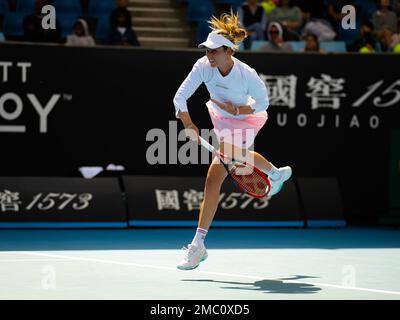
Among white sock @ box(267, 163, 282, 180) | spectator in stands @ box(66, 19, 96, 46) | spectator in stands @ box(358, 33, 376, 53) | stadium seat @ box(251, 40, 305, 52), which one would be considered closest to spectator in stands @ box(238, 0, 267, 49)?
stadium seat @ box(251, 40, 305, 52)

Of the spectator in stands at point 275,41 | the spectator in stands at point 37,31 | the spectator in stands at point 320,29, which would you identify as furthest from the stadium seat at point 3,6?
the spectator in stands at point 320,29

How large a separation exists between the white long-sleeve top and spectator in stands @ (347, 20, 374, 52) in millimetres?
5787

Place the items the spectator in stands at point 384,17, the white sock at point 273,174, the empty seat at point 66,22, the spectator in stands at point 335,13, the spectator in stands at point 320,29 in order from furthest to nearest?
the spectator in stands at point 384,17 → the spectator in stands at point 335,13 → the spectator in stands at point 320,29 → the empty seat at point 66,22 → the white sock at point 273,174

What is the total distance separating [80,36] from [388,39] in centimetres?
426

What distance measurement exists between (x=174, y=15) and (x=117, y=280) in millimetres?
7935

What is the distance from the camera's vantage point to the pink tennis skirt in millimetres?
8391

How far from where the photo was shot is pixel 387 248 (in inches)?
404

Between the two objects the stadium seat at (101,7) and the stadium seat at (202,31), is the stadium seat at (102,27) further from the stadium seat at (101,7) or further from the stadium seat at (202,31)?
the stadium seat at (202,31)

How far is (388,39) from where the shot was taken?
14.0m

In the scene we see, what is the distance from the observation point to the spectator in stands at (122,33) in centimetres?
1303

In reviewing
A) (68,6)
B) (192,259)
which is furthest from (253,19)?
(192,259)

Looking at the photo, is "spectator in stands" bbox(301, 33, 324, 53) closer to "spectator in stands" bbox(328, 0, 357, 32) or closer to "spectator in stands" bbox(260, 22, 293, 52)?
"spectator in stands" bbox(260, 22, 293, 52)

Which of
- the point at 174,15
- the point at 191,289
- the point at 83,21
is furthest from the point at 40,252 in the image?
the point at 174,15

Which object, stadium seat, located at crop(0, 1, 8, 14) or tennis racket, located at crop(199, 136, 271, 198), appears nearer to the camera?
tennis racket, located at crop(199, 136, 271, 198)
